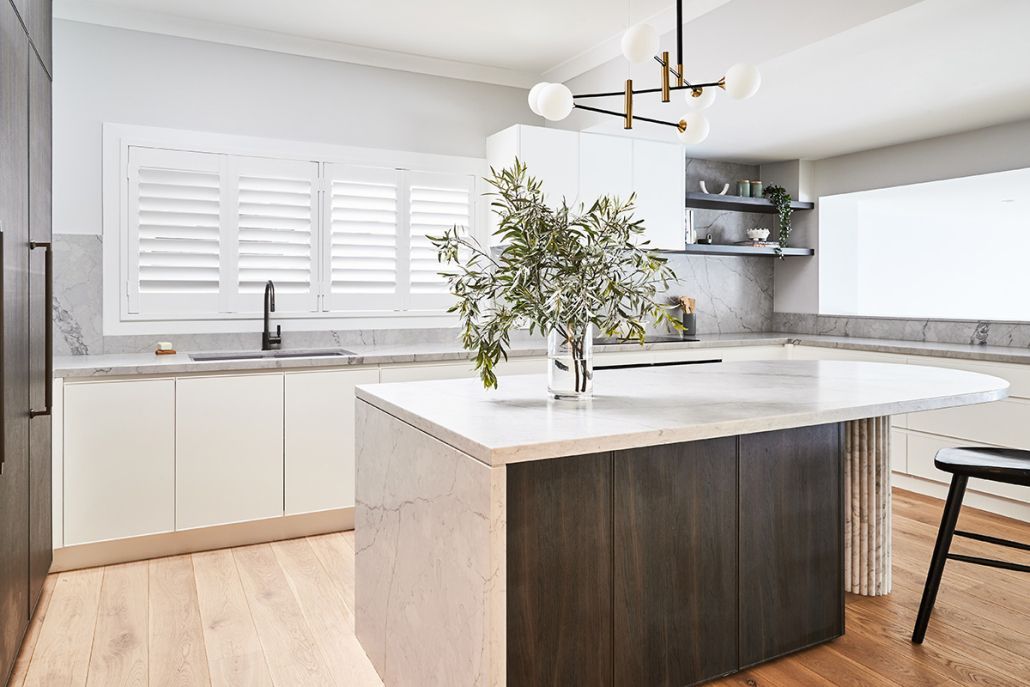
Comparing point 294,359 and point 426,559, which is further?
point 294,359

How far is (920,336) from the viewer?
4.84 m

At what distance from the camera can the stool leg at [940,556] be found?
2.36 m

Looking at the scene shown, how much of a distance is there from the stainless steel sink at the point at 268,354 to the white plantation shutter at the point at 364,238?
1.03ft

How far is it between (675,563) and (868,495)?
113cm

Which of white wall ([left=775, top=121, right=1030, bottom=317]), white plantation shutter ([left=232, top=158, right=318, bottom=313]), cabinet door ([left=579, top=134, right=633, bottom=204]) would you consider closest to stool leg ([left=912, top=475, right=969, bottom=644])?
cabinet door ([left=579, top=134, right=633, bottom=204])

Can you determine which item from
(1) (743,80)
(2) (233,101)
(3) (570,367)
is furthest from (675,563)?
(2) (233,101)

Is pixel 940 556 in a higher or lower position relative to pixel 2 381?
lower

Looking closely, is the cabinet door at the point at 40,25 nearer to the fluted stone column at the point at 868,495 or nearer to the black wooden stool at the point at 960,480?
the fluted stone column at the point at 868,495

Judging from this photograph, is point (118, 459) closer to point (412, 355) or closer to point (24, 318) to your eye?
point (24, 318)

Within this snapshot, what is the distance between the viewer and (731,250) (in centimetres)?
516

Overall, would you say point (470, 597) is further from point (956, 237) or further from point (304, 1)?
point (956, 237)

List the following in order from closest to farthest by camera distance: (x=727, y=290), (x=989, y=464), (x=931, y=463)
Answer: (x=989, y=464), (x=931, y=463), (x=727, y=290)

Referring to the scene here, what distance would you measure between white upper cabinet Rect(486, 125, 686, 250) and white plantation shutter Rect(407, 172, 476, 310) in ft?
0.75

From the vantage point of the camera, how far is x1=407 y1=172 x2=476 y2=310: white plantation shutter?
4.32 meters
